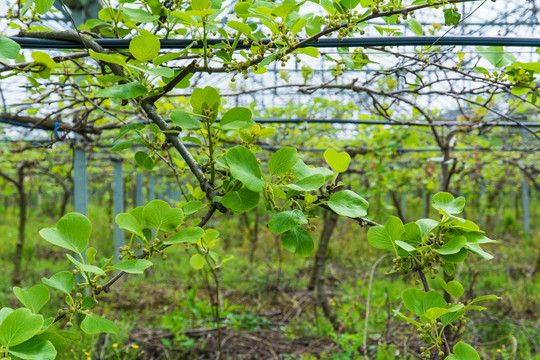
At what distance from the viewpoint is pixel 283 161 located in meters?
0.61

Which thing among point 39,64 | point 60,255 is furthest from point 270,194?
point 60,255

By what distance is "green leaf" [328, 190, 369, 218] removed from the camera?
584 millimetres

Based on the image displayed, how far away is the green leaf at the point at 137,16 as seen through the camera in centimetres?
69

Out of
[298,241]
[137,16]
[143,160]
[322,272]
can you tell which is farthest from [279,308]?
[137,16]

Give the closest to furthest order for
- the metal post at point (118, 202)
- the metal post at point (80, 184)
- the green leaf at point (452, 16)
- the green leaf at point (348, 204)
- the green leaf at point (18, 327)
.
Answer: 1. the green leaf at point (18, 327)
2. the green leaf at point (348, 204)
3. the green leaf at point (452, 16)
4. the metal post at point (80, 184)
5. the metal post at point (118, 202)

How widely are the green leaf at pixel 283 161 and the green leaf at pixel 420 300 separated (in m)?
0.25

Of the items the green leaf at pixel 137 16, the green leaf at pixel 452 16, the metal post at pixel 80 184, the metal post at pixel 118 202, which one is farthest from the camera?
the metal post at pixel 118 202

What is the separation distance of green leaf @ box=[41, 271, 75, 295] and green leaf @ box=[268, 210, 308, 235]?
1.04 ft

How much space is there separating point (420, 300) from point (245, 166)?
12.8 inches

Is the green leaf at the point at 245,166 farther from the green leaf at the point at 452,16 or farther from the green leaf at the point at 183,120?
the green leaf at the point at 452,16

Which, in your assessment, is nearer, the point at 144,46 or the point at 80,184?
the point at 144,46

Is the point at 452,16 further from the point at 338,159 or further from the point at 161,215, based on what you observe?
the point at 161,215

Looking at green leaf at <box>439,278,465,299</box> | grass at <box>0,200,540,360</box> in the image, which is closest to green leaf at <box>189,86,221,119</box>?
green leaf at <box>439,278,465,299</box>

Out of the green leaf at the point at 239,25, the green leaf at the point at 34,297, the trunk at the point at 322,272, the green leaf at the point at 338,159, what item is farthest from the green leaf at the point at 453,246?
the trunk at the point at 322,272
